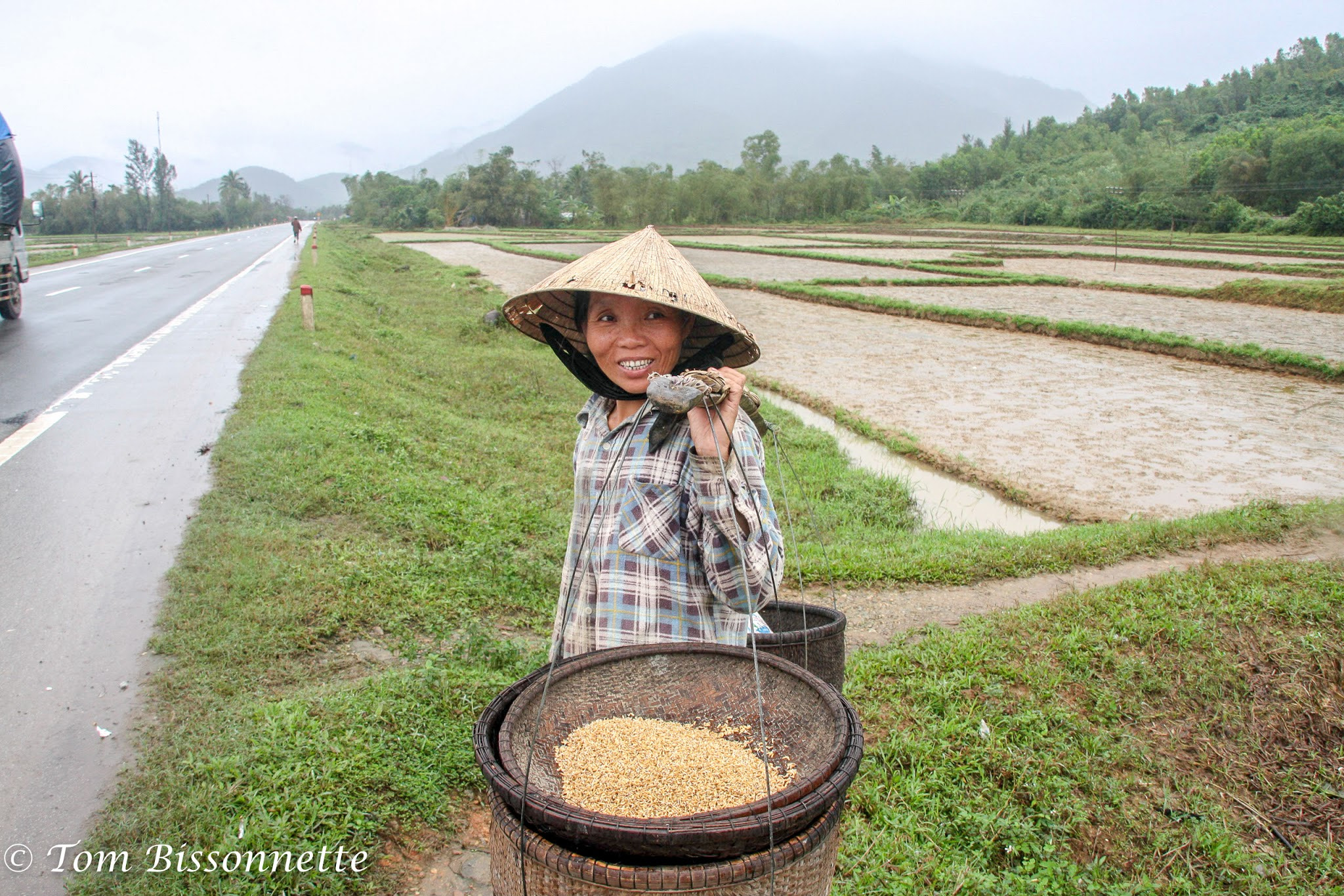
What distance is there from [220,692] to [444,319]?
11820 mm

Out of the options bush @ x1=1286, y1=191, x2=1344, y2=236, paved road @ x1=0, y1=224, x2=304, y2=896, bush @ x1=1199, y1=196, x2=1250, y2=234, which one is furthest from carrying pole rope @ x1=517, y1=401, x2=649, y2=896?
bush @ x1=1199, y1=196, x2=1250, y2=234

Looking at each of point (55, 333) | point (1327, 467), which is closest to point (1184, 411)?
point (1327, 467)

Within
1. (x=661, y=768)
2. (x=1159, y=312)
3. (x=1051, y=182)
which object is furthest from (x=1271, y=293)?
(x=1051, y=182)

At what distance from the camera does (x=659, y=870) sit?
119 cm

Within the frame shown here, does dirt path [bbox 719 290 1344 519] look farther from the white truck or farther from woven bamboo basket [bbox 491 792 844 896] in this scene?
the white truck

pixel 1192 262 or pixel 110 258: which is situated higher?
pixel 110 258

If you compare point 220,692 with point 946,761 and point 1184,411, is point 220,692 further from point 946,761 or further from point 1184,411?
point 1184,411

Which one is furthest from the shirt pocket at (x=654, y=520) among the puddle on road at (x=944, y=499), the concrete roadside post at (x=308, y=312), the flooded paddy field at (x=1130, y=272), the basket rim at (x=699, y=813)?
the flooded paddy field at (x=1130, y=272)

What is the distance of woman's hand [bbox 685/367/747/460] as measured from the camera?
5.37ft

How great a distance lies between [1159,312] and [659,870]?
1814cm

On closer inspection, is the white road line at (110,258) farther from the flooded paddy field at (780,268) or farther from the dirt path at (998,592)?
the dirt path at (998,592)

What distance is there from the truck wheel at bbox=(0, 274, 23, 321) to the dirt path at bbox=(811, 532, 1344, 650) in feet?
39.2

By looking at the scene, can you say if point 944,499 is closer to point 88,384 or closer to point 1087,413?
point 1087,413

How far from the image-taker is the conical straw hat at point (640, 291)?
1.82 meters
